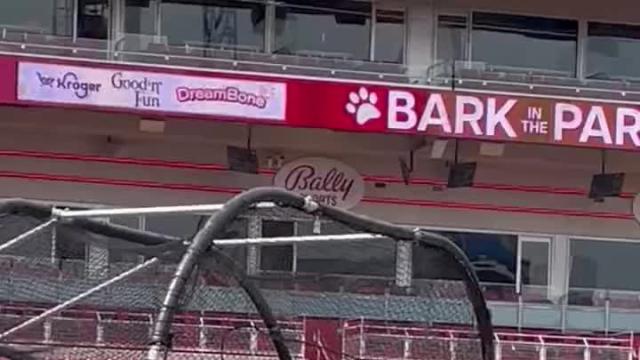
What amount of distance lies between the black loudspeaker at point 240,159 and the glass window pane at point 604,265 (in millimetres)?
5544

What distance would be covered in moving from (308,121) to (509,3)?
4400 millimetres

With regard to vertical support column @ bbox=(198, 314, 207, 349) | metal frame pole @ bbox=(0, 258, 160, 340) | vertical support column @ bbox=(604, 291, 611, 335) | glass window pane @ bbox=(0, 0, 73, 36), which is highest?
glass window pane @ bbox=(0, 0, 73, 36)

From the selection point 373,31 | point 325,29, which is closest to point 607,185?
point 373,31

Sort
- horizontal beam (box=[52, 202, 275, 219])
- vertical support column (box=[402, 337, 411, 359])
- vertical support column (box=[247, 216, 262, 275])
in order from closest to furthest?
1. horizontal beam (box=[52, 202, 275, 219])
2. vertical support column (box=[247, 216, 262, 275])
3. vertical support column (box=[402, 337, 411, 359])

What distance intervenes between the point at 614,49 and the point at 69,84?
9.15 meters

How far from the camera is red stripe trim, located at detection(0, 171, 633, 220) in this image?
66.3ft

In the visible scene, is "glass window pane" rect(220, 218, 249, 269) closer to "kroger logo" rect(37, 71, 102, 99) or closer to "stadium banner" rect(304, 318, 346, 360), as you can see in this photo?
"stadium banner" rect(304, 318, 346, 360)

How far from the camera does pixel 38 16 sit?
65.7ft

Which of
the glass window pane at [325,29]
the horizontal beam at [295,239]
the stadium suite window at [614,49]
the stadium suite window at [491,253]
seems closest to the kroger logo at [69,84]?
the glass window pane at [325,29]

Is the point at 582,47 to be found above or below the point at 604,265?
above

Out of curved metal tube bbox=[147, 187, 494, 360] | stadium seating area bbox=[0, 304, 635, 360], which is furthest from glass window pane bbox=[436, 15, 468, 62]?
curved metal tube bbox=[147, 187, 494, 360]

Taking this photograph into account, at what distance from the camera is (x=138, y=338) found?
699 centimetres

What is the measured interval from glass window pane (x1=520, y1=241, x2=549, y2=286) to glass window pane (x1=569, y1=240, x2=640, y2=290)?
45cm

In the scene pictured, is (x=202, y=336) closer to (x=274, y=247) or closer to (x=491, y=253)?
(x=274, y=247)
